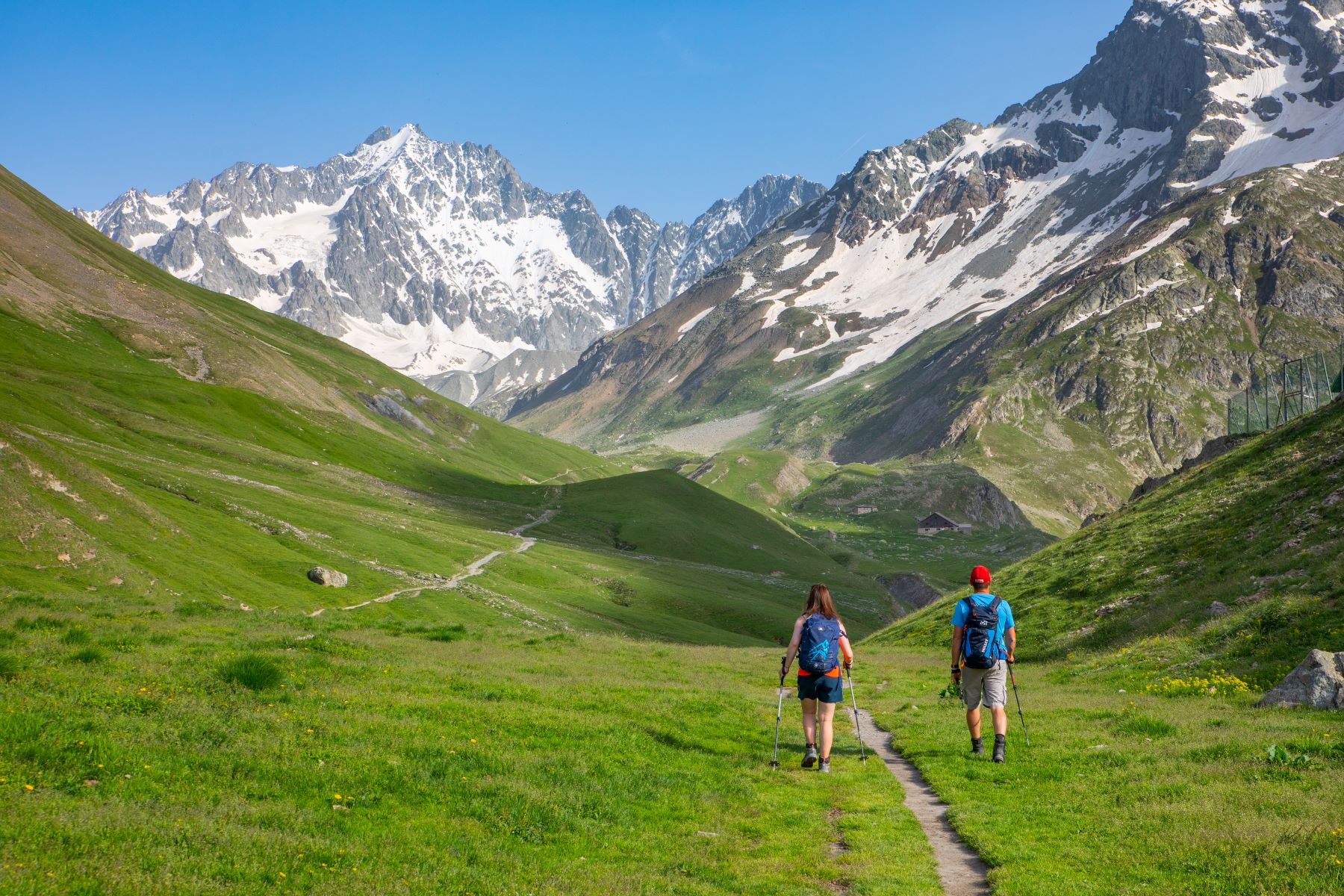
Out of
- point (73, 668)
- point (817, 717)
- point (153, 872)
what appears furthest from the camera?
point (817, 717)

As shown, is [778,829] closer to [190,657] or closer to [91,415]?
[190,657]

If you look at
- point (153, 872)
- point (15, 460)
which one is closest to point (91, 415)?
point (15, 460)

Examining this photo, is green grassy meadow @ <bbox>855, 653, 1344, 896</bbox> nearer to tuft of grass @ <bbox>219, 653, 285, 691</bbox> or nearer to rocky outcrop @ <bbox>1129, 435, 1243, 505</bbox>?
tuft of grass @ <bbox>219, 653, 285, 691</bbox>

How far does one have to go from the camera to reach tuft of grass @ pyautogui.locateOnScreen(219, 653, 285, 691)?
64.2 ft

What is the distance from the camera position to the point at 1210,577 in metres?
40.7

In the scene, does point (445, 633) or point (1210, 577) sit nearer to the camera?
point (445, 633)

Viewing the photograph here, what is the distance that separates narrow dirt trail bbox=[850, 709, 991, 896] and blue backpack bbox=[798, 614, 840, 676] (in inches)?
125

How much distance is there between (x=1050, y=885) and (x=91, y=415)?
130 meters

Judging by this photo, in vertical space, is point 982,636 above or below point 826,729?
above

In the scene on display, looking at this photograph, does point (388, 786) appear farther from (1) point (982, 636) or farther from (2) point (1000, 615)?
(2) point (1000, 615)

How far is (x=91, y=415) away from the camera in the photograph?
112688 millimetres

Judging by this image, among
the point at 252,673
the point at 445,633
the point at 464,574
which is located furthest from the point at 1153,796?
the point at 464,574

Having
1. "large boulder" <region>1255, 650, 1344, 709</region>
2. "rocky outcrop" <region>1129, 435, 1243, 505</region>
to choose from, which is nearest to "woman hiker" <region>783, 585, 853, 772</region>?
"large boulder" <region>1255, 650, 1344, 709</region>

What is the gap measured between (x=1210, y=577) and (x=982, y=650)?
26680 millimetres
